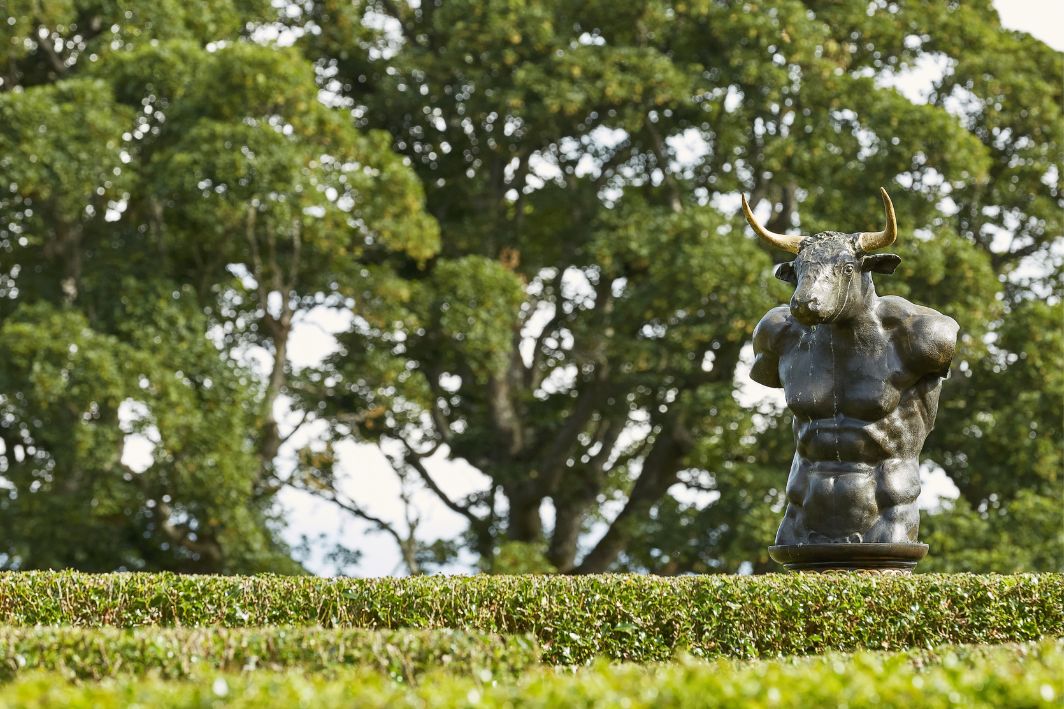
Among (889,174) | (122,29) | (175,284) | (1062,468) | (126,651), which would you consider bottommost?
(126,651)

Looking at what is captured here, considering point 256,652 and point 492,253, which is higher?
point 492,253

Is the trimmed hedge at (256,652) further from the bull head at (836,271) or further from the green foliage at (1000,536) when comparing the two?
the green foliage at (1000,536)

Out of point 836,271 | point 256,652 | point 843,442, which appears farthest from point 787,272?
point 256,652

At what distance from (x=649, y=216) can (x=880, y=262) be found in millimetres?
9207

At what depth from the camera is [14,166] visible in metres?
14.9

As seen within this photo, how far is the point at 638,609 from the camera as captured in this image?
7156mm

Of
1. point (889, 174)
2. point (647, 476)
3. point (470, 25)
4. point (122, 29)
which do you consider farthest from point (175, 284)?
point (889, 174)

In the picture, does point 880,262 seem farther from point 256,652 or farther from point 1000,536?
point 1000,536

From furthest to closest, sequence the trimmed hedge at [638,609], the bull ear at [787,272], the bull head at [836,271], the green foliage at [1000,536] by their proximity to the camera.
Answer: the green foliage at [1000,536] → the bull ear at [787,272] → the bull head at [836,271] → the trimmed hedge at [638,609]

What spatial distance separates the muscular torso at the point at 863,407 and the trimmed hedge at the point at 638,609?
73 cm

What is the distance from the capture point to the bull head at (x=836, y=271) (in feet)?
25.2

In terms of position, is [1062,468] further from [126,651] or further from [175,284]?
[126,651]

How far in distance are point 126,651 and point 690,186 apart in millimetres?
14135

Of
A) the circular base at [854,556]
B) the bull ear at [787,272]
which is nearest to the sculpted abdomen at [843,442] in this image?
the circular base at [854,556]
